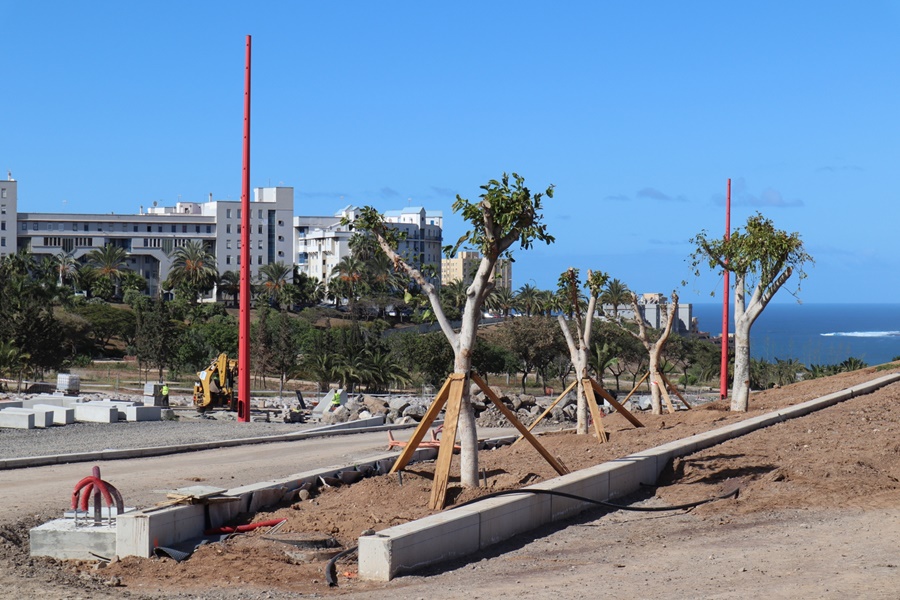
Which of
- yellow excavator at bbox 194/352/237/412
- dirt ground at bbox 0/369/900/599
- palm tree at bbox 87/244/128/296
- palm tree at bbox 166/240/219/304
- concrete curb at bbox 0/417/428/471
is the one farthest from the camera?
palm tree at bbox 87/244/128/296

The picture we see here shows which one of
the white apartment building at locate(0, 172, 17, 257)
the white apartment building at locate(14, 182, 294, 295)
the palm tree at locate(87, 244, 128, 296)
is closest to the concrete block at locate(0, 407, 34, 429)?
the palm tree at locate(87, 244, 128, 296)

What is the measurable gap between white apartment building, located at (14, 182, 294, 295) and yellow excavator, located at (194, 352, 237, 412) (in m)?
92.5

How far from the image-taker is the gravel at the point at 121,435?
69.5 feet

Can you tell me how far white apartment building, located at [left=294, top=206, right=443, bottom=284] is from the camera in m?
150

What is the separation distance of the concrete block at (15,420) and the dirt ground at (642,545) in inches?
569

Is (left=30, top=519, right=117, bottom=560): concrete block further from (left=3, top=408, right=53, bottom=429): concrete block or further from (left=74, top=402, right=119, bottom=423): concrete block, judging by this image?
(left=74, top=402, right=119, bottom=423): concrete block

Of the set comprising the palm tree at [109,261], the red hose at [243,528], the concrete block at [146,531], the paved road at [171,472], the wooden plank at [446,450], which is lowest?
the paved road at [171,472]

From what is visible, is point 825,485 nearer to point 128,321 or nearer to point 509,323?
point 509,323

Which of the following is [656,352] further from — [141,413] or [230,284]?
[230,284]

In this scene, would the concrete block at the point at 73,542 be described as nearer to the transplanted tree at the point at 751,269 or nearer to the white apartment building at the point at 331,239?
the transplanted tree at the point at 751,269

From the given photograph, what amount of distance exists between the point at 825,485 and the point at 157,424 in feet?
66.5

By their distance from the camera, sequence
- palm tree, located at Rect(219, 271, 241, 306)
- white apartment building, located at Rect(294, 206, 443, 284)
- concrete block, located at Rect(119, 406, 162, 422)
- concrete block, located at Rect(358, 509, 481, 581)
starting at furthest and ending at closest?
white apartment building, located at Rect(294, 206, 443, 284) → palm tree, located at Rect(219, 271, 241, 306) → concrete block, located at Rect(119, 406, 162, 422) → concrete block, located at Rect(358, 509, 481, 581)

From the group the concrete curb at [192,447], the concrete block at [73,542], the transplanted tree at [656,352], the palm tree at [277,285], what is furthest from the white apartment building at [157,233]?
the concrete block at [73,542]

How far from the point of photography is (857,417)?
18.1m
